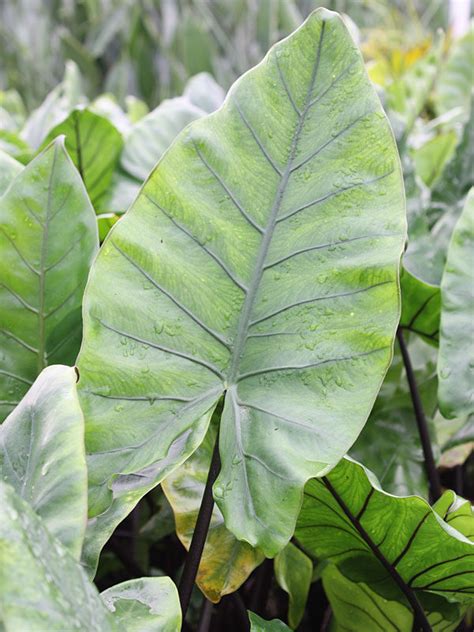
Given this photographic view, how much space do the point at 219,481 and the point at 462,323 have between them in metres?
0.26

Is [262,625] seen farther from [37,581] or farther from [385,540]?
[37,581]

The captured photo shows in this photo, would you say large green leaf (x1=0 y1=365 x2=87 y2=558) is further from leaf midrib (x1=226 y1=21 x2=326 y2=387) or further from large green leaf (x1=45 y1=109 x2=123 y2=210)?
large green leaf (x1=45 y1=109 x2=123 y2=210)

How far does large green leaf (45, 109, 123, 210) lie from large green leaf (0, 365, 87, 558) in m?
0.56

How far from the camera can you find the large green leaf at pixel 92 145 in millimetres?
1018

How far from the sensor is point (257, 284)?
0.63m

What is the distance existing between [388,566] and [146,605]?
0.74 feet

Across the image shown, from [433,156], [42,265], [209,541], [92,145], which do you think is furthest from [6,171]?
[433,156]

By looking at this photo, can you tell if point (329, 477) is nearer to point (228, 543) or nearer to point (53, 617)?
point (228, 543)

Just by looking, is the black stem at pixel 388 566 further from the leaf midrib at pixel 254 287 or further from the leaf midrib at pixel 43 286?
the leaf midrib at pixel 43 286

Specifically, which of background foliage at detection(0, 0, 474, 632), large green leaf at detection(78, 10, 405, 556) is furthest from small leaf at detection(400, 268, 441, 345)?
large green leaf at detection(78, 10, 405, 556)

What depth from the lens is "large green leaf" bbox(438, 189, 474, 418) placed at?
0.67m

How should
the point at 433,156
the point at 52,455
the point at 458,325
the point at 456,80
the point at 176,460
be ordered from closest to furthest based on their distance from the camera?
the point at 52,455, the point at 176,460, the point at 458,325, the point at 433,156, the point at 456,80

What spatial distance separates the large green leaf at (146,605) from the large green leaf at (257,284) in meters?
0.06

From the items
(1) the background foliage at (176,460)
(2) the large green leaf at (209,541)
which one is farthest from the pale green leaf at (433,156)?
(2) the large green leaf at (209,541)
